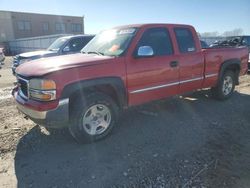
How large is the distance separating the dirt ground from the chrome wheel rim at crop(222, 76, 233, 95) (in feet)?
3.68

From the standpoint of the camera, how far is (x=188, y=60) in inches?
201

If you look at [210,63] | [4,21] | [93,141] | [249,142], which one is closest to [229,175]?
[249,142]

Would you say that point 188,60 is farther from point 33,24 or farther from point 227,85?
point 33,24

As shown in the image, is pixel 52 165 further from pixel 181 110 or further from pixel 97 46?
pixel 181 110

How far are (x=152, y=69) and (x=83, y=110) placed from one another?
158 centimetres

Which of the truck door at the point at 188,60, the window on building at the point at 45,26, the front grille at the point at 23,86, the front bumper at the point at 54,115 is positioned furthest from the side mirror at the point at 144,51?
the window on building at the point at 45,26

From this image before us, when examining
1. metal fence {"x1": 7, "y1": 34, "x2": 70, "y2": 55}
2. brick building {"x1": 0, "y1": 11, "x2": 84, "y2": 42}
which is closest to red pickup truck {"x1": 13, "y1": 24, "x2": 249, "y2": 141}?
metal fence {"x1": 7, "y1": 34, "x2": 70, "y2": 55}

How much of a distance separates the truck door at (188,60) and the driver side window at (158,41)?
10.8 inches

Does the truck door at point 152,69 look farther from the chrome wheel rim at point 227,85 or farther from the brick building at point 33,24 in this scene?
the brick building at point 33,24

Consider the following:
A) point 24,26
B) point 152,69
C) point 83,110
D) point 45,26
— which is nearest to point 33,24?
point 24,26

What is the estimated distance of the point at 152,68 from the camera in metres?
4.46

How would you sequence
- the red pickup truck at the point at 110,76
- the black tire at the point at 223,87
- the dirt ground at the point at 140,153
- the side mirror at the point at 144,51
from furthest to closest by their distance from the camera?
the black tire at the point at 223,87, the side mirror at the point at 144,51, the red pickup truck at the point at 110,76, the dirt ground at the point at 140,153

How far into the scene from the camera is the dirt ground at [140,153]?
305 cm

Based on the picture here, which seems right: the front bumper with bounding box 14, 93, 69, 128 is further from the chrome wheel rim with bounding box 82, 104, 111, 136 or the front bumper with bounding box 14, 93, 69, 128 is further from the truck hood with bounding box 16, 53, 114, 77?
the truck hood with bounding box 16, 53, 114, 77
